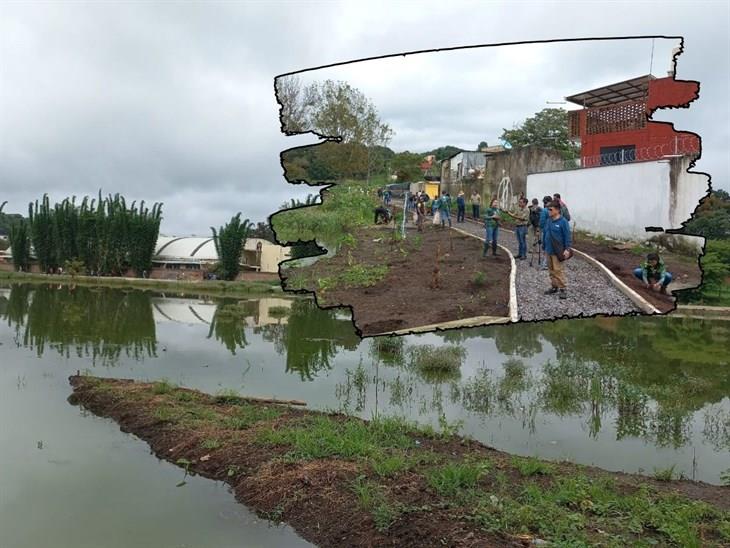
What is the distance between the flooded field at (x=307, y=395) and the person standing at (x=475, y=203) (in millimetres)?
1459

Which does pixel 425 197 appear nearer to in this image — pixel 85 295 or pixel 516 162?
pixel 516 162

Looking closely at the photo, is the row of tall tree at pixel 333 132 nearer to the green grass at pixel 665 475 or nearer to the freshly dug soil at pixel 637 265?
the freshly dug soil at pixel 637 265

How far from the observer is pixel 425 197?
2156mm

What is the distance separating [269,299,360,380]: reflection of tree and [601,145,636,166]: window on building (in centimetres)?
1082

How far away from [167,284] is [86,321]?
9.75 m

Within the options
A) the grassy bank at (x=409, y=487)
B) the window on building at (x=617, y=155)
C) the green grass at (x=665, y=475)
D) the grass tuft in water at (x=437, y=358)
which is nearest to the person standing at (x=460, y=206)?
the window on building at (x=617, y=155)

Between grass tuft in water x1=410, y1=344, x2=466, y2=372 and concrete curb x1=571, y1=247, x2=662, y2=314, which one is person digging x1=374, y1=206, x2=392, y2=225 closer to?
concrete curb x1=571, y1=247, x2=662, y2=314

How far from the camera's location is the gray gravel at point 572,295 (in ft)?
5.96

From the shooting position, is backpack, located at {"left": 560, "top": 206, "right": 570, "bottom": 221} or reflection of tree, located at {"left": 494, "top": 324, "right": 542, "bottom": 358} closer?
backpack, located at {"left": 560, "top": 206, "right": 570, "bottom": 221}

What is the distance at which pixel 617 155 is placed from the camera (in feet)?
6.47

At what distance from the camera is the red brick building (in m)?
1.77

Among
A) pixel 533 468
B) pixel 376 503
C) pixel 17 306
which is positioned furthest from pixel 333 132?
pixel 17 306

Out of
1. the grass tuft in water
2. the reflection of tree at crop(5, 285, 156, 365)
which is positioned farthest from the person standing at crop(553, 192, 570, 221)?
the reflection of tree at crop(5, 285, 156, 365)

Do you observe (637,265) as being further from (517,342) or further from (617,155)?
(517,342)
